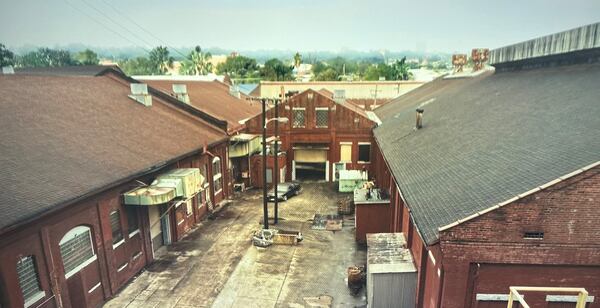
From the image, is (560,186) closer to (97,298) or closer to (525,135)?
(525,135)

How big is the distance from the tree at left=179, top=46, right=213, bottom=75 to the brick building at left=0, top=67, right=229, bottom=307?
73.9 m

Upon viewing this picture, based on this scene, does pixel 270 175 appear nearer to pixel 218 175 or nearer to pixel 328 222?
pixel 218 175

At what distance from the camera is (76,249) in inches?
567

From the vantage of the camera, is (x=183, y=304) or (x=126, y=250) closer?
(x=183, y=304)

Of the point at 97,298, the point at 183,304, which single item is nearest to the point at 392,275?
the point at 183,304

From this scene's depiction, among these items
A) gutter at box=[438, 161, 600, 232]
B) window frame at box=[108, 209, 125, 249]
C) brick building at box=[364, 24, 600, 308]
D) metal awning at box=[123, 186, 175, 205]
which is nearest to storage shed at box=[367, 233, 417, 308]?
brick building at box=[364, 24, 600, 308]

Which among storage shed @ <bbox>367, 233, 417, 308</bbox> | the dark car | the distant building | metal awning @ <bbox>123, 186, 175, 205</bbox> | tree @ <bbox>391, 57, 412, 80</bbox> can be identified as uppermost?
tree @ <bbox>391, 57, 412, 80</bbox>

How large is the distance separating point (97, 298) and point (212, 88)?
3202 centimetres

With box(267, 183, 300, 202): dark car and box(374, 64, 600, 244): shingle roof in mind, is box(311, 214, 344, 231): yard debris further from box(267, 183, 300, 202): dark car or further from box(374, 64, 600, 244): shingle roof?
box(374, 64, 600, 244): shingle roof

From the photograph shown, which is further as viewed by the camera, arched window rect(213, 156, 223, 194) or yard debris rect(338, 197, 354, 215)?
arched window rect(213, 156, 223, 194)

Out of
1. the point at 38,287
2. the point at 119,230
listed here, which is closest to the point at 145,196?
the point at 119,230

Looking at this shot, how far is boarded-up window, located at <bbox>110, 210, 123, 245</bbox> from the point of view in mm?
16531

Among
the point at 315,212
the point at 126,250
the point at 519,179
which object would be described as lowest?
the point at 315,212

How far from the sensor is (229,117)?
34.4 metres
